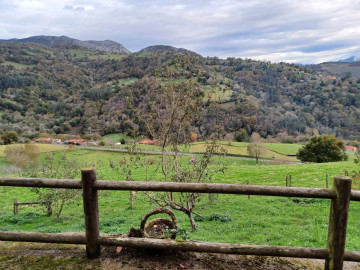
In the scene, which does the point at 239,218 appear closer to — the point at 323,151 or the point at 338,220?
the point at 338,220

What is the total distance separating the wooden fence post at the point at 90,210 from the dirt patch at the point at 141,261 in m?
0.16

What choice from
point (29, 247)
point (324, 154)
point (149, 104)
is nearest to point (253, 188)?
point (29, 247)

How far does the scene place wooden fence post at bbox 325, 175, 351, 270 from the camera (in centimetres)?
294

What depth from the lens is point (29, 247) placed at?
13.1 feet

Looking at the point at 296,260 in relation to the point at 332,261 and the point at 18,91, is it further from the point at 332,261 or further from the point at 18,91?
the point at 18,91

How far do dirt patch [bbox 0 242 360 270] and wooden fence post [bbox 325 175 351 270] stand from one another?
19.0 inches

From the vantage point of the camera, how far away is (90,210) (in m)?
3.39

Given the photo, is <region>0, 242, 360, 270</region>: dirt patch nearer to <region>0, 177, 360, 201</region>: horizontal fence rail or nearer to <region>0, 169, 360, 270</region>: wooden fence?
<region>0, 169, 360, 270</region>: wooden fence

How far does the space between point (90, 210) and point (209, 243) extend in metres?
1.58

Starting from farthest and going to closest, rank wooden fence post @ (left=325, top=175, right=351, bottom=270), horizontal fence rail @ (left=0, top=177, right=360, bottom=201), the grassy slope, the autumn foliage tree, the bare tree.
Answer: the grassy slope, the autumn foliage tree, the bare tree, horizontal fence rail @ (left=0, top=177, right=360, bottom=201), wooden fence post @ (left=325, top=175, right=351, bottom=270)

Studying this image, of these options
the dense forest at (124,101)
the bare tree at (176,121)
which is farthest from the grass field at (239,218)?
the dense forest at (124,101)

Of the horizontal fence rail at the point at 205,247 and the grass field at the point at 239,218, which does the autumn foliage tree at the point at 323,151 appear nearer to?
the grass field at the point at 239,218

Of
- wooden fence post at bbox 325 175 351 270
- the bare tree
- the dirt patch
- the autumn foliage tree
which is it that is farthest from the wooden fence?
the autumn foliage tree

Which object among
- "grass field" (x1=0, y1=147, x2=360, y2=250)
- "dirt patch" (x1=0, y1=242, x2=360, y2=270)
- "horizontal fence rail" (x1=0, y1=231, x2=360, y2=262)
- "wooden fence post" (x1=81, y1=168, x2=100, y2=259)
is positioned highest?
"wooden fence post" (x1=81, y1=168, x2=100, y2=259)
